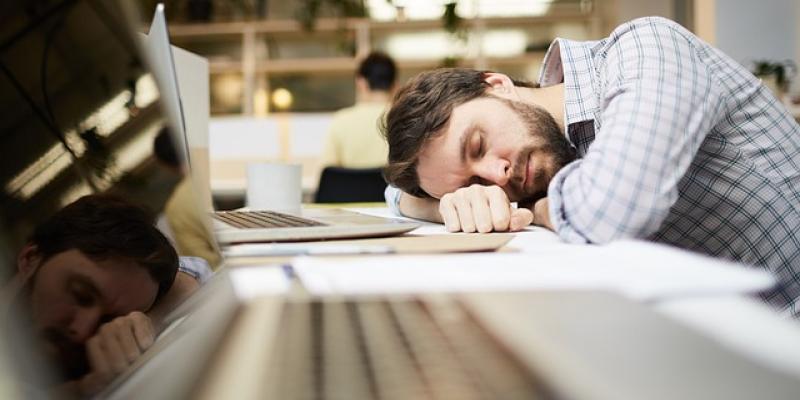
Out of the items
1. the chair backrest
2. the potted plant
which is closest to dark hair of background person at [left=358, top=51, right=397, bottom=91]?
the chair backrest

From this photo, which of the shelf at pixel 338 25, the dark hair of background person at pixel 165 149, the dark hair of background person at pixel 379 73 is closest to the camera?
→ the dark hair of background person at pixel 165 149

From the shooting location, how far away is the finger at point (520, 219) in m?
0.76

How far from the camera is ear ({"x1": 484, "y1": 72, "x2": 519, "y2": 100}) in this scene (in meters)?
1.04

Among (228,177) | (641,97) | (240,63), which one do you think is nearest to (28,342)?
(641,97)

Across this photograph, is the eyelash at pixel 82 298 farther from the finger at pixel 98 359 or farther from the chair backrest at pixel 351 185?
the chair backrest at pixel 351 185

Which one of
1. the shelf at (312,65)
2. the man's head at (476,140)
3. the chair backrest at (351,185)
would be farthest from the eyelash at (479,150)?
the shelf at (312,65)

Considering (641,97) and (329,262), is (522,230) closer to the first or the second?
(641,97)

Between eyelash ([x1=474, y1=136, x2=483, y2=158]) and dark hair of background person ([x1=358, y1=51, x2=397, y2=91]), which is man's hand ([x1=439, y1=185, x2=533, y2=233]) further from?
dark hair of background person ([x1=358, y1=51, x2=397, y2=91])

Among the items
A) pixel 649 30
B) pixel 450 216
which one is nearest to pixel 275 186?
pixel 450 216

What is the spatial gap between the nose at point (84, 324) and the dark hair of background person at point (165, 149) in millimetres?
96

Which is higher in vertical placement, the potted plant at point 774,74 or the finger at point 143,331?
the finger at point 143,331

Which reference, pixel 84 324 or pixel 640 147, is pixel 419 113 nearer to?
pixel 640 147

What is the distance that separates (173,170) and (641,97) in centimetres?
52

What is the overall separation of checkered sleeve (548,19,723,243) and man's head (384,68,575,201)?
0.60 feet
